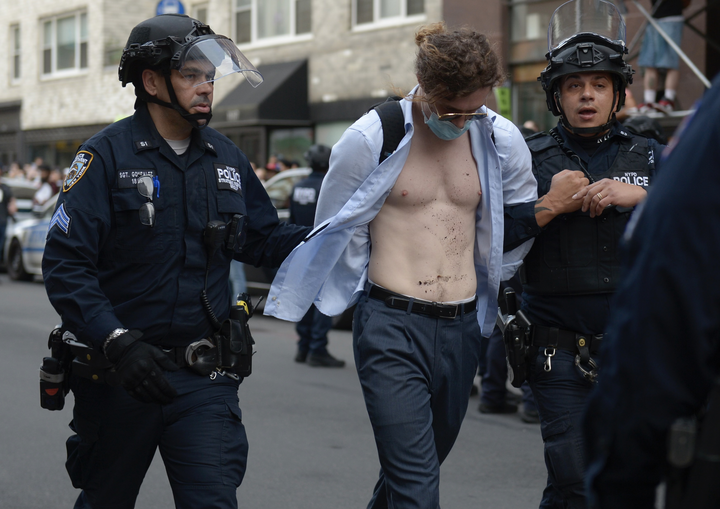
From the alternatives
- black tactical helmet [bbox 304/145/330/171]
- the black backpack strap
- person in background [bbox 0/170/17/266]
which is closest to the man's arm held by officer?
the black backpack strap

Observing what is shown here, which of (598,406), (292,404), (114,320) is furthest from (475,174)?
(292,404)

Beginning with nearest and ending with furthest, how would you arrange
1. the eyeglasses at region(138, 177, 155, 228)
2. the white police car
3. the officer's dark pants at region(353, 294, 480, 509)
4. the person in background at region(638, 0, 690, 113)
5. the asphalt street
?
1. the eyeglasses at region(138, 177, 155, 228)
2. the officer's dark pants at region(353, 294, 480, 509)
3. the asphalt street
4. the person in background at region(638, 0, 690, 113)
5. the white police car

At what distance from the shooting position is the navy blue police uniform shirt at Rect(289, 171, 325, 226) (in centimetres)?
915

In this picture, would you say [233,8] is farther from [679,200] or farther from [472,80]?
[679,200]

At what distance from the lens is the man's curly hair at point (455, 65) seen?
3352mm

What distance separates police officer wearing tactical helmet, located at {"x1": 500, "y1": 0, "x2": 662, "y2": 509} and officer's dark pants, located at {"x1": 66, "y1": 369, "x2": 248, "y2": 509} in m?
1.14

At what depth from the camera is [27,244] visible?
1648cm

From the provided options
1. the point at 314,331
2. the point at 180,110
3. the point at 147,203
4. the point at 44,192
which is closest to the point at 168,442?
the point at 147,203

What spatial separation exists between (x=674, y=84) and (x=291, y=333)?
17.5 ft

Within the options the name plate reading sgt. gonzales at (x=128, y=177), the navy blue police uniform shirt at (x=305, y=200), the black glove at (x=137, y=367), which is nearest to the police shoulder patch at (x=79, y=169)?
the name plate reading sgt. gonzales at (x=128, y=177)

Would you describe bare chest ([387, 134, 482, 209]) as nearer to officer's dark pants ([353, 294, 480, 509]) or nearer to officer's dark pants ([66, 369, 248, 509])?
officer's dark pants ([353, 294, 480, 509])

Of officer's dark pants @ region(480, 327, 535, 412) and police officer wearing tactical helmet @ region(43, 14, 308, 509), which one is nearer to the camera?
police officer wearing tactical helmet @ region(43, 14, 308, 509)

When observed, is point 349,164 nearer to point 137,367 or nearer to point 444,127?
point 444,127

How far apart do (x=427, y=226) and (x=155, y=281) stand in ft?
3.33
